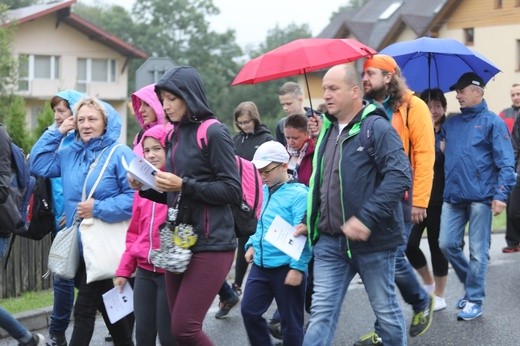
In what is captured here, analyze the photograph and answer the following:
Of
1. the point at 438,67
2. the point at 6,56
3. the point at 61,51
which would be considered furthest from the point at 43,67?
the point at 438,67

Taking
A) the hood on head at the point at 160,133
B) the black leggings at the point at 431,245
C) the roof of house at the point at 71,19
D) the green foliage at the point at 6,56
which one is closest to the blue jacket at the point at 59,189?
the hood on head at the point at 160,133

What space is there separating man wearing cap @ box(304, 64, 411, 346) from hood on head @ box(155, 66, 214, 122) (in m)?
0.74

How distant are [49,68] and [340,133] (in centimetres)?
5499

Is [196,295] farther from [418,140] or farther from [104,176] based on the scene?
[418,140]

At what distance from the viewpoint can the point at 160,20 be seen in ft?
281

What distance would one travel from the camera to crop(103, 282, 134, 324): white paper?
6.30m

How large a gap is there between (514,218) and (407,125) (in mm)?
4762

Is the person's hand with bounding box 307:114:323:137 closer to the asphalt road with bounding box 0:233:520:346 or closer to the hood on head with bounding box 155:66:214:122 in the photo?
the asphalt road with bounding box 0:233:520:346

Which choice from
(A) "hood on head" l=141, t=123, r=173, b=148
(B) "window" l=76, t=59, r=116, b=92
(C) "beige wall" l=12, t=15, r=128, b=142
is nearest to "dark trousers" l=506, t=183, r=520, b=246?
(A) "hood on head" l=141, t=123, r=173, b=148

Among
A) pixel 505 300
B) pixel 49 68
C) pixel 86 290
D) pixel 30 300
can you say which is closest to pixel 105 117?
pixel 86 290

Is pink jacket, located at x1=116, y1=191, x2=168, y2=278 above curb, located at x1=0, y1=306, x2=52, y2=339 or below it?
above

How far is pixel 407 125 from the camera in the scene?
278 inches

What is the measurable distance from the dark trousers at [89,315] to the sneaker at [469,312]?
9.40 feet

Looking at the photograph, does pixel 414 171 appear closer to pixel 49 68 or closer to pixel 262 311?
pixel 262 311
